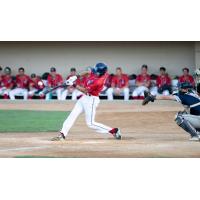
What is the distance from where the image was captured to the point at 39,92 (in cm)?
1437

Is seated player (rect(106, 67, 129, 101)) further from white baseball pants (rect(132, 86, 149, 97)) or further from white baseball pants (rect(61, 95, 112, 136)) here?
white baseball pants (rect(61, 95, 112, 136))

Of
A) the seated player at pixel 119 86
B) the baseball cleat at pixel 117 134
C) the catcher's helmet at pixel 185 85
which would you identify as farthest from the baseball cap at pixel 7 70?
the catcher's helmet at pixel 185 85

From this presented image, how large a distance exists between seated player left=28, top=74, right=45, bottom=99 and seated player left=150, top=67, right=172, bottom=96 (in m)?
1.65

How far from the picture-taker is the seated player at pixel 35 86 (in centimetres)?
1432

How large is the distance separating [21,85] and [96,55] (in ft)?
4.12

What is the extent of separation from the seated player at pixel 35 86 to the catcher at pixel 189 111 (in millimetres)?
2189

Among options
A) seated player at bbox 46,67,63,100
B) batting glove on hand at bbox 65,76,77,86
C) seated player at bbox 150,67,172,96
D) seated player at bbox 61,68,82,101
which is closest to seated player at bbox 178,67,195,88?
seated player at bbox 150,67,172,96

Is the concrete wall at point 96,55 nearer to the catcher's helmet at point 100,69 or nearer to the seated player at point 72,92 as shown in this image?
the seated player at point 72,92

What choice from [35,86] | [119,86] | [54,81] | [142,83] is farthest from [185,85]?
[35,86]

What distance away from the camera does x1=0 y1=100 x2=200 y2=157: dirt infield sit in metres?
12.6

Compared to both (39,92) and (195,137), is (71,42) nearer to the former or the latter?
(39,92)

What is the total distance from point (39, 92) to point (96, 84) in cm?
142

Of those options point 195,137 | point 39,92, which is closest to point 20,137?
point 39,92

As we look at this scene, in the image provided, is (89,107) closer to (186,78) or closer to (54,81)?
(54,81)
